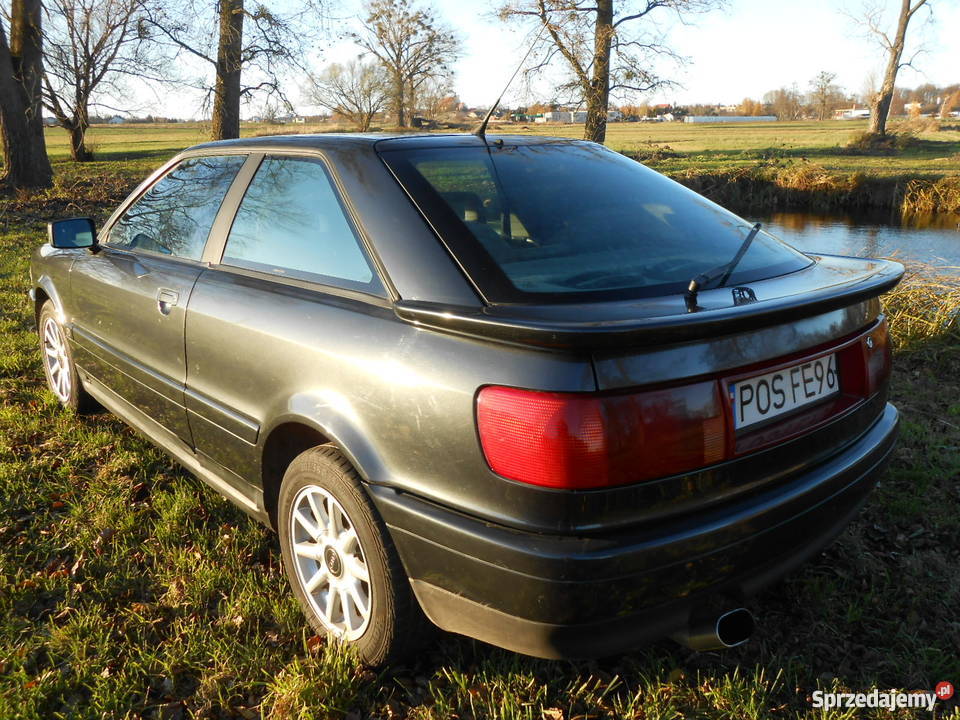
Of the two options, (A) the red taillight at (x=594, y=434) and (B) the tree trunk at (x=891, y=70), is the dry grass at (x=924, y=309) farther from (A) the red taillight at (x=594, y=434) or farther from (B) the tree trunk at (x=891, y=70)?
(B) the tree trunk at (x=891, y=70)

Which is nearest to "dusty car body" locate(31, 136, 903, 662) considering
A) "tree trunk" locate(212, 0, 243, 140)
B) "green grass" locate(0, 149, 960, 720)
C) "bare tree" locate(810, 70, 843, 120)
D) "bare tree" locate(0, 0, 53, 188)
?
"green grass" locate(0, 149, 960, 720)

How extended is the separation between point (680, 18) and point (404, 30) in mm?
25625

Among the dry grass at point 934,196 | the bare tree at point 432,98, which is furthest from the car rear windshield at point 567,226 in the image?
the bare tree at point 432,98

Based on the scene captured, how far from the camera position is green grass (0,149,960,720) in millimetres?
2148

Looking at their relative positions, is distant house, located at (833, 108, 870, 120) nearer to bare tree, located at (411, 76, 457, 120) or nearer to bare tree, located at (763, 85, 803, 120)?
bare tree, located at (763, 85, 803, 120)

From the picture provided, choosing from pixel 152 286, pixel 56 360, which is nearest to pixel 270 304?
pixel 152 286

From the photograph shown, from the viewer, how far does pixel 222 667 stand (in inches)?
90.5

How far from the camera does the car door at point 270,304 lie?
87.1 inches

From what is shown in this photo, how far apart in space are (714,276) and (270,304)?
1.42m

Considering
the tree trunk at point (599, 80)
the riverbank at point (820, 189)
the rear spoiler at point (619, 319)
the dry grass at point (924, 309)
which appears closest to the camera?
the rear spoiler at point (619, 319)

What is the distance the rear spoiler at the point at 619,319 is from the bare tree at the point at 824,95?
62811 mm

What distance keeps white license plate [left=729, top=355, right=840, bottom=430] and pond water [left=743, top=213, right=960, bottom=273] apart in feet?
31.8

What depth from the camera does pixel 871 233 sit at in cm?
1406

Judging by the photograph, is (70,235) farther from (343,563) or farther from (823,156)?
(823,156)
